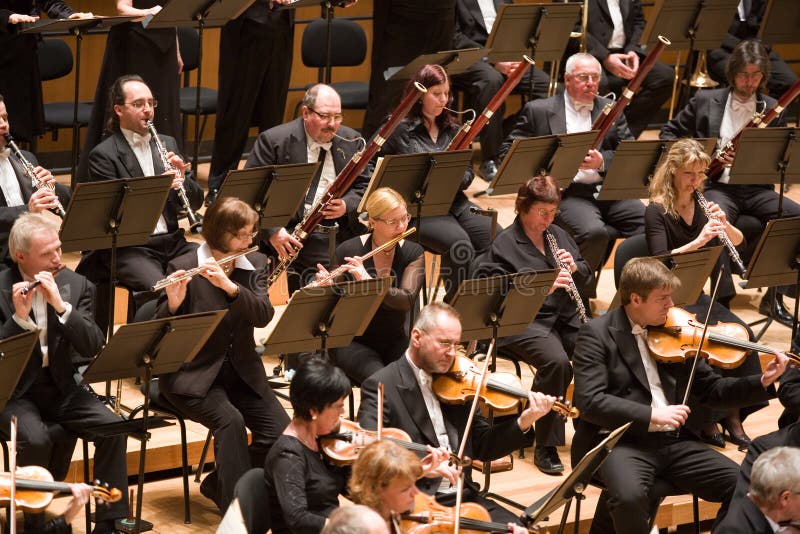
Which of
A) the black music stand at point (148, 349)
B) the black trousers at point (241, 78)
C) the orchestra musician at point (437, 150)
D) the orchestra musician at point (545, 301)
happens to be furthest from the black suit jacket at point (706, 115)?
the black music stand at point (148, 349)

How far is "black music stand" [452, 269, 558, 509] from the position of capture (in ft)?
15.0

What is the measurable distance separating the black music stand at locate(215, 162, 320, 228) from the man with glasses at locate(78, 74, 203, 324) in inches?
12.6

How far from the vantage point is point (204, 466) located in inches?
197

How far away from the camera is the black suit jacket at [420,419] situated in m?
4.09

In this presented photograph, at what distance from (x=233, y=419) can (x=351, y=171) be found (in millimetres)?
1547

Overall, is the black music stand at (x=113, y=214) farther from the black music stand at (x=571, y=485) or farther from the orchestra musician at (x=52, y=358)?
the black music stand at (x=571, y=485)

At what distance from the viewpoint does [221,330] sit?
4.49 m

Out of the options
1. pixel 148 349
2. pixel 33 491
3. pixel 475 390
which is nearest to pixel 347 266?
pixel 475 390

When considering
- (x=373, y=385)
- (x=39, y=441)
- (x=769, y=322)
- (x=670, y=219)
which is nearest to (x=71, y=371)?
(x=39, y=441)

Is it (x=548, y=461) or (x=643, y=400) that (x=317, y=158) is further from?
(x=643, y=400)

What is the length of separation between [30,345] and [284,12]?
3.35 meters

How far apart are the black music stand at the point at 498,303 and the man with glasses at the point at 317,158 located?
41.8 inches

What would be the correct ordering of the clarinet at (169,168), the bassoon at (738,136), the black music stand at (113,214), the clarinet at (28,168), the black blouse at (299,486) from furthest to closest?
the bassoon at (738,136) < the clarinet at (169,168) < the clarinet at (28,168) < the black music stand at (113,214) < the black blouse at (299,486)

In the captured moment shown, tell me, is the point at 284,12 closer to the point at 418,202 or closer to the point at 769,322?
the point at 418,202
